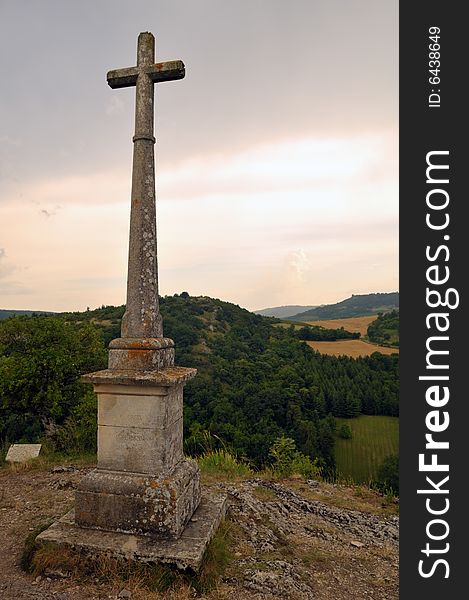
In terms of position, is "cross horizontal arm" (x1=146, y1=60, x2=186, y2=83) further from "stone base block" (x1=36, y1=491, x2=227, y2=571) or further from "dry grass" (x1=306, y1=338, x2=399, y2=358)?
"dry grass" (x1=306, y1=338, x2=399, y2=358)

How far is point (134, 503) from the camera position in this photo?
404cm

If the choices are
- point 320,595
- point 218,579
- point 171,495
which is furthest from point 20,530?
point 320,595

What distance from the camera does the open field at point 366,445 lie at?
3378 cm

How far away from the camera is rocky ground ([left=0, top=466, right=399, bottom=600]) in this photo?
11.8ft

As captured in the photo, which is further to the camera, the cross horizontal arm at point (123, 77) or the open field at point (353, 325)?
the open field at point (353, 325)

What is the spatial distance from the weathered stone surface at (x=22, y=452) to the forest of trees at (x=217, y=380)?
0.99 metres

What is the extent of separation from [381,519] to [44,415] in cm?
912

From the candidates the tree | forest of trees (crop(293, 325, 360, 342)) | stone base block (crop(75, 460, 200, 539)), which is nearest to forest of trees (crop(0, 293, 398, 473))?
the tree

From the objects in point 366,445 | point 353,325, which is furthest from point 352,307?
point 366,445

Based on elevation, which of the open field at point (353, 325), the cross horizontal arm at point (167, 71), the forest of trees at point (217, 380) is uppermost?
the cross horizontal arm at point (167, 71)

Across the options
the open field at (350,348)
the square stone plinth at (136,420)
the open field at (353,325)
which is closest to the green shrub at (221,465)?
the square stone plinth at (136,420)

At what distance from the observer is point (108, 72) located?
4.86 m

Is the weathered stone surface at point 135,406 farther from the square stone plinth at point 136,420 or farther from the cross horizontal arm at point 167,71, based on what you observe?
the cross horizontal arm at point 167,71

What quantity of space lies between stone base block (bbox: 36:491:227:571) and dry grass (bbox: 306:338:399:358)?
44101 millimetres
